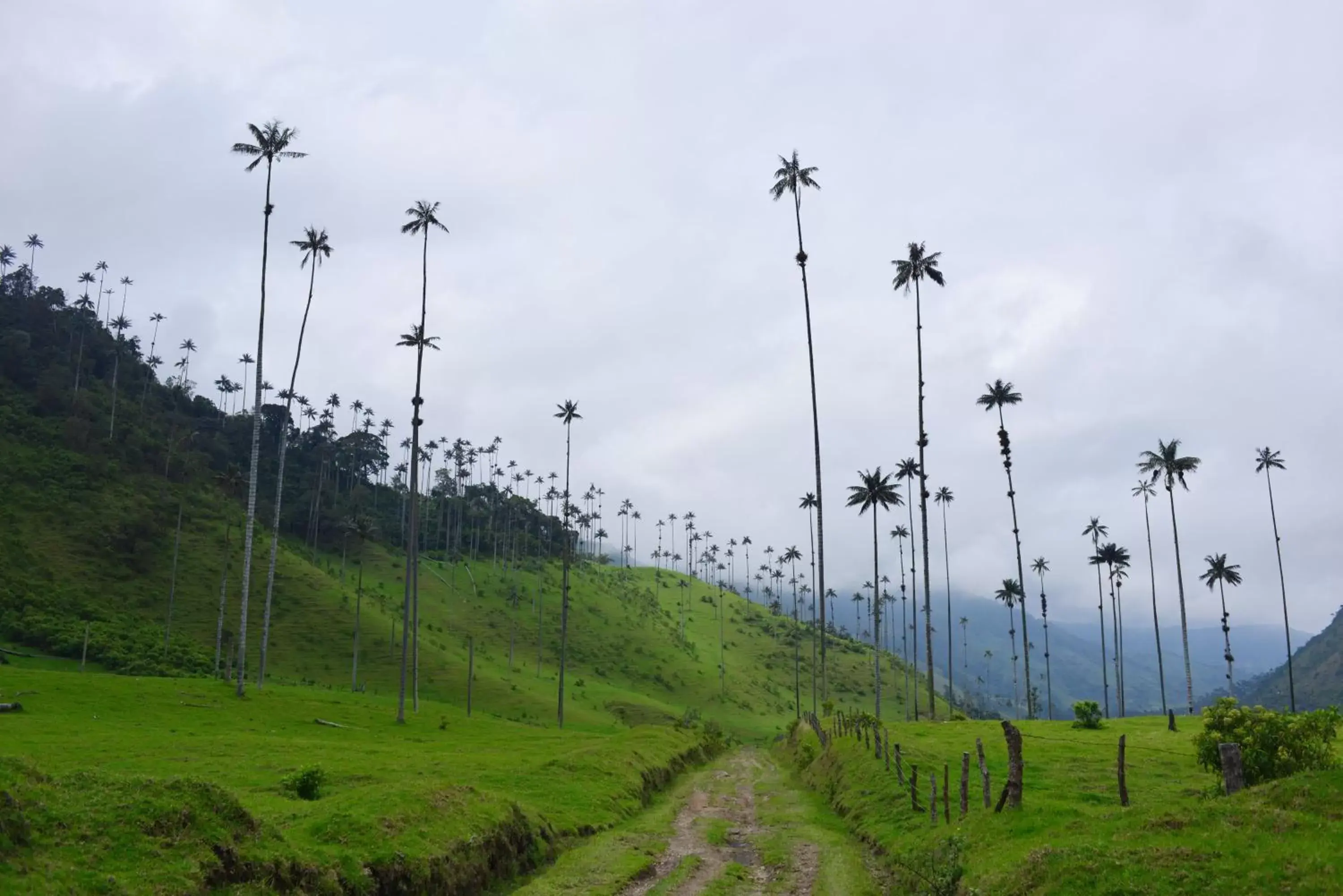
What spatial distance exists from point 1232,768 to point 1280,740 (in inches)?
194

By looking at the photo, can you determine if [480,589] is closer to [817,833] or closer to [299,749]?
[299,749]

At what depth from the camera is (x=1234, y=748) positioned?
1984cm

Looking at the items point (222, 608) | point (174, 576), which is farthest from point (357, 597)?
point (222, 608)

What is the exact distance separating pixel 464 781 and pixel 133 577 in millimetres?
104078

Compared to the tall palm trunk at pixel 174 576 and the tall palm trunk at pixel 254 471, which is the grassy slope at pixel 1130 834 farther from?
the tall palm trunk at pixel 174 576

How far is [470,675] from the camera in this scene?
3839 inches

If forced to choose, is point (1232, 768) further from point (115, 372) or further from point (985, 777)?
point (115, 372)

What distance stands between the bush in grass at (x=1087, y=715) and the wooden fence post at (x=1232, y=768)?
2227 inches

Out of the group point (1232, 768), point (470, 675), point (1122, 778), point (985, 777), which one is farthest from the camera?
point (470, 675)

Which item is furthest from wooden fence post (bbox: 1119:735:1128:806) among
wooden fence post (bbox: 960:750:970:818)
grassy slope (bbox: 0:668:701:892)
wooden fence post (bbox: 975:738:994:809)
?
grassy slope (bbox: 0:668:701:892)

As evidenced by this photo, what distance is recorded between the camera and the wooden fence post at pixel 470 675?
93925 mm

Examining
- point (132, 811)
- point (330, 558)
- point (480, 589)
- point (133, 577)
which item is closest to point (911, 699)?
point (480, 589)

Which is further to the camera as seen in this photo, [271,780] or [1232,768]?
[271,780]

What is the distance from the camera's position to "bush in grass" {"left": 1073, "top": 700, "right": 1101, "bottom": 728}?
70625 millimetres
